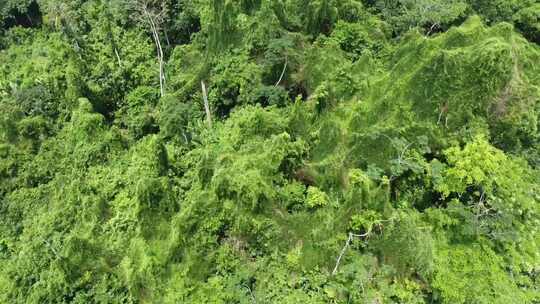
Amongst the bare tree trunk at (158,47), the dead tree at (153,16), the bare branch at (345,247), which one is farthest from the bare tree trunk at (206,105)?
the bare branch at (345,247)

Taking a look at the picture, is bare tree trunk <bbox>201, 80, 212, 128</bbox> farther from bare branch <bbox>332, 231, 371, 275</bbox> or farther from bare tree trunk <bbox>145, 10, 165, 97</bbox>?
bare branch <bbox>332, 231, 371, 275</bbox>

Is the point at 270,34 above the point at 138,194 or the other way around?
above

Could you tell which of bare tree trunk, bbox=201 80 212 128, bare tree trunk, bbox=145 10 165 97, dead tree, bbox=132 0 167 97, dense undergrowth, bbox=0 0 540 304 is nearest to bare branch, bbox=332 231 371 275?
dense undergrowth, bbox=0 0 540 304

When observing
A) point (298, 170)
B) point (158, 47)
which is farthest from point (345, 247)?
point (158, 47)

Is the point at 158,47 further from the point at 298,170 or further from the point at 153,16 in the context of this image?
the point at 298,170

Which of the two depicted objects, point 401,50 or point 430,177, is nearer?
point 430,177

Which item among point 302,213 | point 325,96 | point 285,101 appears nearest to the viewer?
point 302,213

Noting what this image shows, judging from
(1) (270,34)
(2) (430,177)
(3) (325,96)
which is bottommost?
(2) (430,177)

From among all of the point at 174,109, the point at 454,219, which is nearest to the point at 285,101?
the point at 174,109

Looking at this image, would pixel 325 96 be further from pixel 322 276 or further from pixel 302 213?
pixel 322 276

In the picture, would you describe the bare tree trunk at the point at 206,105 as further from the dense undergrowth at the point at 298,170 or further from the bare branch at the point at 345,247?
the bare branch at the point at 345,247
